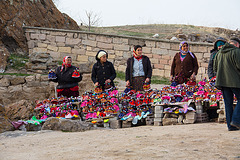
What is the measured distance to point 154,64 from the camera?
49.3 ft

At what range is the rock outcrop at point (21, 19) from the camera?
1480 cm

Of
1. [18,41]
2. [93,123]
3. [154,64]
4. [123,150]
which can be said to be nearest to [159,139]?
[123,150]

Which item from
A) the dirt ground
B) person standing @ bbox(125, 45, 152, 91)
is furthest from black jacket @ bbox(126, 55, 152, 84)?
the dirt ground

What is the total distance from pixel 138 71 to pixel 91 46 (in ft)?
24.7

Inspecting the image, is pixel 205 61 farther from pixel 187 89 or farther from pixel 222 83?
pixel 222 83

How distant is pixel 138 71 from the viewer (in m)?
7.90

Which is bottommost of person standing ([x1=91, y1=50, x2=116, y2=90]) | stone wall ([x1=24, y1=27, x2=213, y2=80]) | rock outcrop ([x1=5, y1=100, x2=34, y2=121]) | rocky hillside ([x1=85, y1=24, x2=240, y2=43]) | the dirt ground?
rock outcrop ([x1=5, y1=100, x2=34, y2=121])

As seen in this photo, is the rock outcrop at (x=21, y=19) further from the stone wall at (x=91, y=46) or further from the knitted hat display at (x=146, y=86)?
the knitted hat display at (x=146, y=86)

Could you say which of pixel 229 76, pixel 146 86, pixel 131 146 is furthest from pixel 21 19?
pixel 131 146

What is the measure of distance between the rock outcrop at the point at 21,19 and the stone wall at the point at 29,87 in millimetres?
4588

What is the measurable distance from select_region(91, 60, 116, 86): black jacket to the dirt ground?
242cm

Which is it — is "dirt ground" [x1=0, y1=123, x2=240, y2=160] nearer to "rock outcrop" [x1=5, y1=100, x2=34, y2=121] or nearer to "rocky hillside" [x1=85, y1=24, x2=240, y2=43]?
"rock outcrop" [x1=5, y1=100, x2=34, y2=121]

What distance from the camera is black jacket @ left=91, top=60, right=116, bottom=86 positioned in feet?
26.5

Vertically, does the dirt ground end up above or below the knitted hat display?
below
